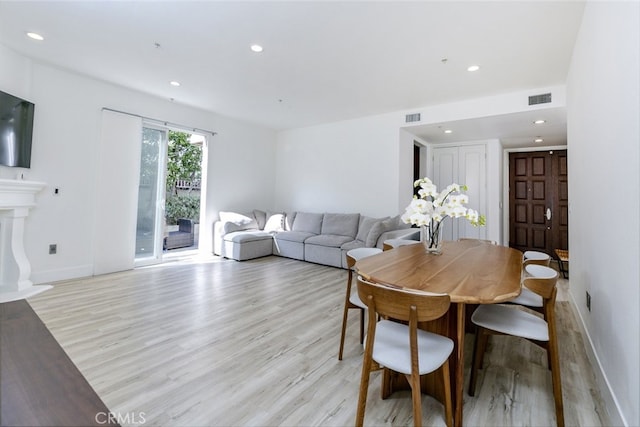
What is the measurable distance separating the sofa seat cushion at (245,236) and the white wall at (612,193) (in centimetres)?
457

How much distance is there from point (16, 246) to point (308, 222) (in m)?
4.15

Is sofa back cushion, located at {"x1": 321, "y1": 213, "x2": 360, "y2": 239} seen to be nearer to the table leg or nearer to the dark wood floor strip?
the table leg

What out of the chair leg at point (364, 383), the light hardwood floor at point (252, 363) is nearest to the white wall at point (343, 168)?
the light hardwood floor at point (252, 363)

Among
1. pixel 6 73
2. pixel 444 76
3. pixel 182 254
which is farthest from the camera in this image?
pixel 182 254

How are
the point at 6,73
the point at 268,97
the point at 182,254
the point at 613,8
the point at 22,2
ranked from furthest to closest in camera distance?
1. the point at 182,254
2. the point at 268,97
3. the point at 6,73
4. the point at 22,2
5. the point at 613,8

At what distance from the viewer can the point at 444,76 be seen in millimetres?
3641

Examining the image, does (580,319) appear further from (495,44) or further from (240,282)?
(240,282)

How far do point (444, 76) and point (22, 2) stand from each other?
4297 mm

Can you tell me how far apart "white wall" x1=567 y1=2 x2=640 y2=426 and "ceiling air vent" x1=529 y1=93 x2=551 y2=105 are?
1.47m

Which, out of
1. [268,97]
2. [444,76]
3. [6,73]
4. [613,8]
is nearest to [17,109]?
[6,73]

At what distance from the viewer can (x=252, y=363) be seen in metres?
2.02

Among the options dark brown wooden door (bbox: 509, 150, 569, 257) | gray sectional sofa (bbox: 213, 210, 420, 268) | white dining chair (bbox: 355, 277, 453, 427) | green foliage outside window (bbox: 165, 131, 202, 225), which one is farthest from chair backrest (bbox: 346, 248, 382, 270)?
dark brown wooden door (bbox: 509, 150, 569, 257)

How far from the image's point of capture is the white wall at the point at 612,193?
1343 millimetres

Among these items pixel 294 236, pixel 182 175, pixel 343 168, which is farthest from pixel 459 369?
pixel 182 175
